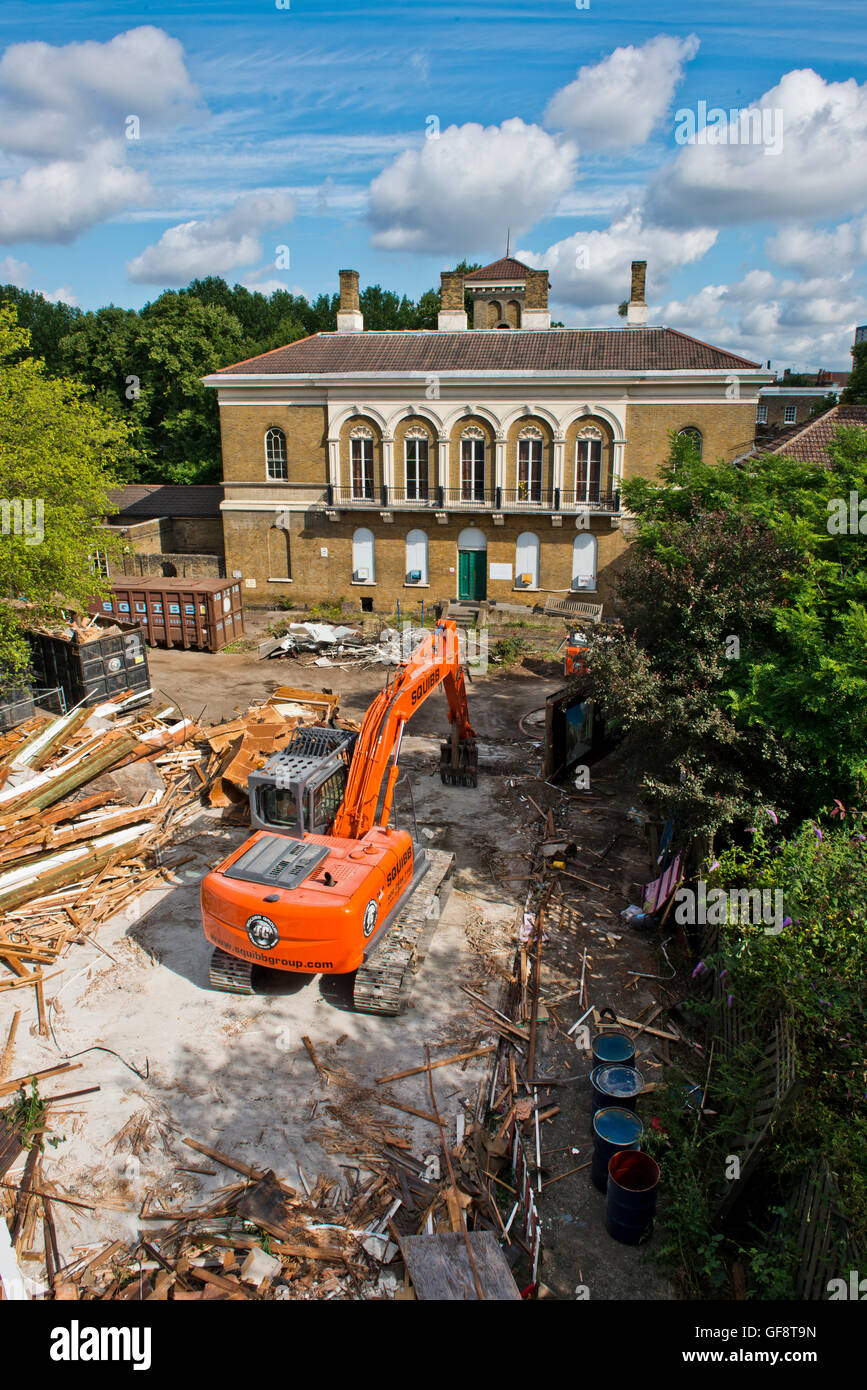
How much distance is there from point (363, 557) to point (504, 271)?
1990 cm

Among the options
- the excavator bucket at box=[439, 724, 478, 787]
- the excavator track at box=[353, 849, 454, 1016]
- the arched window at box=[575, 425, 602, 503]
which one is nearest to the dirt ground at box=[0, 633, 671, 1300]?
the excavator track at box=[353, 849, 454, 1016]

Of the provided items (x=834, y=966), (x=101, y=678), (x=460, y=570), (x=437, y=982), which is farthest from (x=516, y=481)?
(x=834, y=966)

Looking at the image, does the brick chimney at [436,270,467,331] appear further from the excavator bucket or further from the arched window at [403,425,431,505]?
the excavator bucket

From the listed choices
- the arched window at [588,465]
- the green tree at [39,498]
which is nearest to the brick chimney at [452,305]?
the arched window at [588,465]

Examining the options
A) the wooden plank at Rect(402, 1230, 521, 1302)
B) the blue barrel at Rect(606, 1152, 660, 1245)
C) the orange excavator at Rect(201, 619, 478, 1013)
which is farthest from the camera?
the orange excavator at Rect(201, 619, 478, 1013)

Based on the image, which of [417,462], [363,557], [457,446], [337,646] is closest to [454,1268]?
[337,646]

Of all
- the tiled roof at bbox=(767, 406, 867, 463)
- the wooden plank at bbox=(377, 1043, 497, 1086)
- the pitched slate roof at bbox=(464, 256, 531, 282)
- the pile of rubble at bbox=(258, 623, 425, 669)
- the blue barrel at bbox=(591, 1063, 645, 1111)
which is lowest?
the wooden plank at bbox=(377, 1043, 497, 1086)

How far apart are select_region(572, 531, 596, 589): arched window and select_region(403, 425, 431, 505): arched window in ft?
19.5

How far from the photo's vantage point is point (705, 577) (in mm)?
11320

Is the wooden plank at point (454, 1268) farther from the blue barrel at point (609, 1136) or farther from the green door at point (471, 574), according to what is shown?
the green door at point (471, 574)

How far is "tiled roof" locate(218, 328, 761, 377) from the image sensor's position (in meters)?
28.7

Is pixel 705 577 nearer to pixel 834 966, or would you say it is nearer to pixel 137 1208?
pixel 834 966

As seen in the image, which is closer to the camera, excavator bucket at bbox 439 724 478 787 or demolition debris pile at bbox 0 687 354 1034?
demolition debris pile at bbox 0 687 354 1034

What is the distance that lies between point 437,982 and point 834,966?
5.05 m
